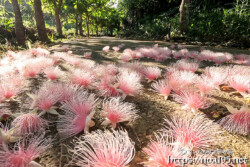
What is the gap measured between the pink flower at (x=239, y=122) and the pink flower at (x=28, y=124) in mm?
1375

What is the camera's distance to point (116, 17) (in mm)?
22188

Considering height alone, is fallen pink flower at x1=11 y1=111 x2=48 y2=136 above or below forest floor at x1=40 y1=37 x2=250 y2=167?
above

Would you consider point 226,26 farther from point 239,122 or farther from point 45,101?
point 45,101

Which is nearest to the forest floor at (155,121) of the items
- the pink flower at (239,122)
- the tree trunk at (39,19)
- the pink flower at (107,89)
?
the pink flower at (239,122)

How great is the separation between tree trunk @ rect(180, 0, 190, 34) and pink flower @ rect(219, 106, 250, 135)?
26.8 feet

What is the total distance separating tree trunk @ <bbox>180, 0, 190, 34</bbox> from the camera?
7.72m

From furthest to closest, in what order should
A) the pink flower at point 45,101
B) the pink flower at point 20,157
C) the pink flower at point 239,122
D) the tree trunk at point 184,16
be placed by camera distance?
the tree trunk at point 184,16
the pink flower at point 45,101
the pink flower at point 239,122
the pink flower at point 20,157

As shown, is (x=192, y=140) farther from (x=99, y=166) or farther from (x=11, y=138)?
(x=11, y=138)

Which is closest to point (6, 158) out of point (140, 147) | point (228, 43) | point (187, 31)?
point (140, 147)

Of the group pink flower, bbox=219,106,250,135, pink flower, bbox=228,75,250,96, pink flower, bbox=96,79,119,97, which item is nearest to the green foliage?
pink flower, bbox=228,75,250,96

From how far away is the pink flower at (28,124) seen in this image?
3.44ft

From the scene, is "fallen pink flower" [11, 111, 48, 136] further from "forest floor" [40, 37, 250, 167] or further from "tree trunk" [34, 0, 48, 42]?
"tree trunk" [34, 0, 48, 42]

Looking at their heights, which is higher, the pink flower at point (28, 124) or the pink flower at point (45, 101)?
the pink flower at point (45, 101)

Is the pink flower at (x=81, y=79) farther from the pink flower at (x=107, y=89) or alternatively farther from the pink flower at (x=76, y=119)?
the pink flower at (x=76, y=119)
